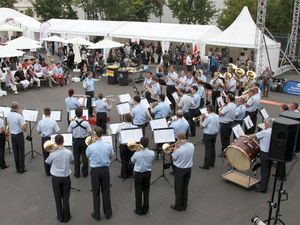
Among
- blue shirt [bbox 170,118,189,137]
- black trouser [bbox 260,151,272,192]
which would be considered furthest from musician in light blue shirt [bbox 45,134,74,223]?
black trouser [bbox 260,151,272,192]

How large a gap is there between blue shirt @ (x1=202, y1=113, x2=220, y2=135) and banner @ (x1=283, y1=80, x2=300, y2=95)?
13.2m

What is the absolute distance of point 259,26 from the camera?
2298 cm

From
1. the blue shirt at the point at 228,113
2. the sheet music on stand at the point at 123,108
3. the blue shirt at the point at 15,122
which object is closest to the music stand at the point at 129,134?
the sheet music on stand at the point at 123,108

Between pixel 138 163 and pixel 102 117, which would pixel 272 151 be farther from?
pixel 102 117

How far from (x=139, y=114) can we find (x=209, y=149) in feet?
7.70

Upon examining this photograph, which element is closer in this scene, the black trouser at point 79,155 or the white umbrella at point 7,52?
the black trouser at point 79,155

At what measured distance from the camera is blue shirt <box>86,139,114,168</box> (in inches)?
305

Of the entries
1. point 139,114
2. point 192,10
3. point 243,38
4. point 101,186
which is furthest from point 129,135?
point 192,10

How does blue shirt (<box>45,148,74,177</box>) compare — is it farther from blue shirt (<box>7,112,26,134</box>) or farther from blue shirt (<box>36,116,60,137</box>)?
blue shirt (<box>7,112,26,134</box>)

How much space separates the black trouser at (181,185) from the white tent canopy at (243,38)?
731 inches

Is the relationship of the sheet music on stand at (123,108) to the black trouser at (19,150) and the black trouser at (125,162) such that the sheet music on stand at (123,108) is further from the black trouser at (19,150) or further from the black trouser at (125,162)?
the black trouser at (19,150)

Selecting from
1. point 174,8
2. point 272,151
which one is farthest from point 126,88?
point 174,8

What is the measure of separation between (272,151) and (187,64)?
765 inches

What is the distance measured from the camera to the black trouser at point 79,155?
31.8 ft
